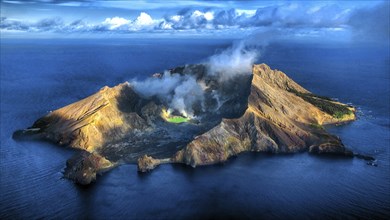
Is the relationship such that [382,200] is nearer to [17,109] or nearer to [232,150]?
[232,150]

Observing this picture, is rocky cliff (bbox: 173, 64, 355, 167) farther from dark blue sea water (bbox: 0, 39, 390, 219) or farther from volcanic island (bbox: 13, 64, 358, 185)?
dark blue sea water (bbox: 0, 39, 390, 219)

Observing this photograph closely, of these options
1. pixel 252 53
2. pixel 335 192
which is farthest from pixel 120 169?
pixel 252 53

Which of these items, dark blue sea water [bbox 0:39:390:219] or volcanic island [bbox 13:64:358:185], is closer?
dark blue sea water [bbox 0:39:390:219]

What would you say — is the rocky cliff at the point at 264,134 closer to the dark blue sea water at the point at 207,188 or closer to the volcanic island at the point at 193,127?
the volcanic island at the point at 193,127

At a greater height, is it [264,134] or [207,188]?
[264,134]

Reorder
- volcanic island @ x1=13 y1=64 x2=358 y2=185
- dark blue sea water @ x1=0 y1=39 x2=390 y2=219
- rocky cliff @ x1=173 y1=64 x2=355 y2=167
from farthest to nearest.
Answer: rocky cliff @ x1=173 y1=64 x2=355 y2=167, volcanic island @ x1=13 y1=64 x2=358 y2=185, dark blue sea water @ x1=0 y1=39 x2=390 y2=219

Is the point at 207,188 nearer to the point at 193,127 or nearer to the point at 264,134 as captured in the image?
the point at 264,134

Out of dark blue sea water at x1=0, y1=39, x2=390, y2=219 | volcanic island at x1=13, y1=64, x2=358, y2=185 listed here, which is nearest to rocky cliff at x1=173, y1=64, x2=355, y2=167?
volcanic island at x1=13, y1=64, x2=358, y2=185

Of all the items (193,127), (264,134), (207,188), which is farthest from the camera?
(193,127)

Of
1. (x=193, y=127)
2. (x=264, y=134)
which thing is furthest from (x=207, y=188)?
(x=193, y=127)
